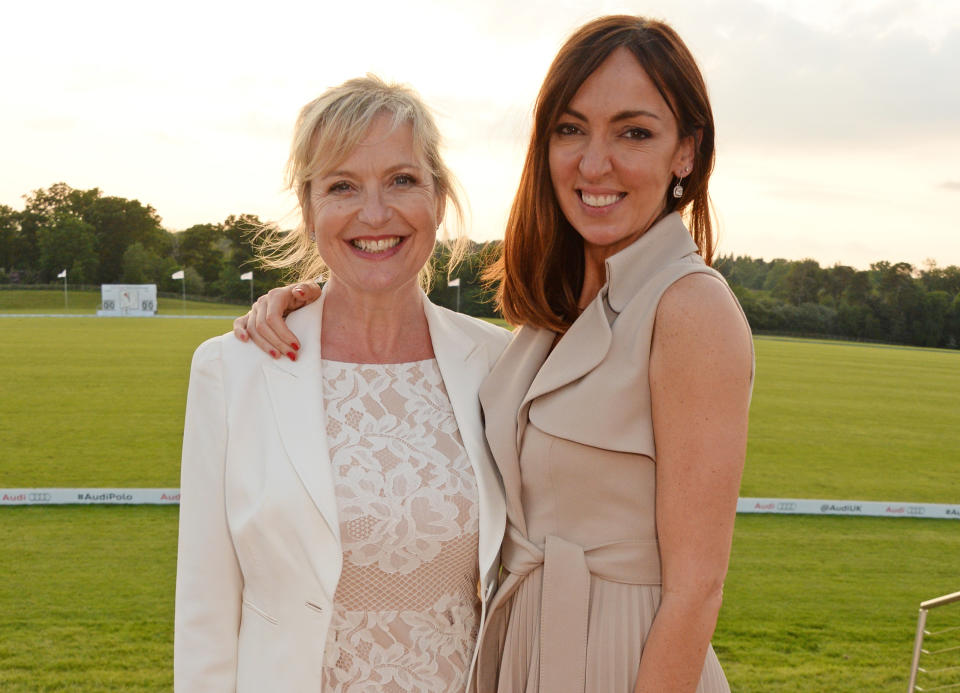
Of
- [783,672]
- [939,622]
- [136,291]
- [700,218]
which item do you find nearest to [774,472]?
[939,622]

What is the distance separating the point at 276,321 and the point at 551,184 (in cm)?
87

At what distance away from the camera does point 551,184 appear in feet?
7.79

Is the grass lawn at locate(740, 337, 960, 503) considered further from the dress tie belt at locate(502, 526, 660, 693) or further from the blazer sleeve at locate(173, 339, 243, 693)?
the blazer sleeve at locate(173, 339, 243, 693)

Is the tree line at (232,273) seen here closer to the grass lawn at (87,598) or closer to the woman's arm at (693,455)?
the grass lawn at (87,598)

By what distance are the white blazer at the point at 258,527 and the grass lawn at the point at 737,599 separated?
10.7ft

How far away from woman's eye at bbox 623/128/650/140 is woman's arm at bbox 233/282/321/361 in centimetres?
104

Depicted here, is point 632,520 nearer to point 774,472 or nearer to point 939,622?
point 939,622

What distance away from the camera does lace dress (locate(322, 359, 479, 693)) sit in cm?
215

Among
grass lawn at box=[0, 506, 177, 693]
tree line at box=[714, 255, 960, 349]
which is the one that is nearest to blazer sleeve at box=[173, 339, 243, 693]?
grass lawn at box=[0, 506, 177, 693]

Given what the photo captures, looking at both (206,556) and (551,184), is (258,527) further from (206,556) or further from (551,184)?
(551,184)

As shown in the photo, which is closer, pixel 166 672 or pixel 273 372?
pixel 273 372

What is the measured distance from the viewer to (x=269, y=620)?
83.8 inches

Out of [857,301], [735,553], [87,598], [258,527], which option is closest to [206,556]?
[258,527]

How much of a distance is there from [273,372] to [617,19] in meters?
1.28
